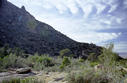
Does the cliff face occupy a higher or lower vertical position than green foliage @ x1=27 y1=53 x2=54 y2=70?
higher

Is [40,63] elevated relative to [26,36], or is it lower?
lower

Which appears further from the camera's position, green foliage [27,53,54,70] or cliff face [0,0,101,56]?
cliff face [0,0,101,56]

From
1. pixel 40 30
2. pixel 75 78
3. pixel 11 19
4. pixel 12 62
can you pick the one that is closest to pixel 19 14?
pixel 11 19

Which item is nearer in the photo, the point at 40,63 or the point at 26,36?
the point at 40,63

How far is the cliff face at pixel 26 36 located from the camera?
1174 inches

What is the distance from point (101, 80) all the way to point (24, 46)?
2713 cm

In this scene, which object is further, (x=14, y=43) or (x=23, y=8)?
(x=23, y=8)

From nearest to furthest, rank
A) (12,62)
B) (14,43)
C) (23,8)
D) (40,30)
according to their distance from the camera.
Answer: (12,62), (14,43), (40,30), (23,8)

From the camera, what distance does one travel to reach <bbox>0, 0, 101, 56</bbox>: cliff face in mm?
29819

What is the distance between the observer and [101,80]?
4.14 meters

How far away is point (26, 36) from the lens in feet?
113

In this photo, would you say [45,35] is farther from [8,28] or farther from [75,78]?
[75,78]

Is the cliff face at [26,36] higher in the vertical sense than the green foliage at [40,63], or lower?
higher

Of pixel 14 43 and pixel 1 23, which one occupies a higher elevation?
pixel 1 23
